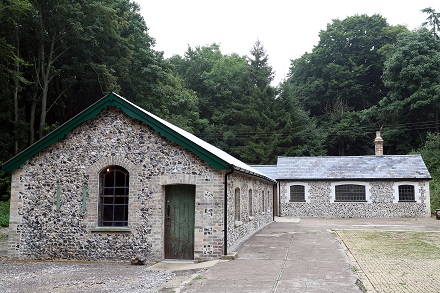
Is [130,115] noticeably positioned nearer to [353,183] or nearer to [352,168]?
[353,183]

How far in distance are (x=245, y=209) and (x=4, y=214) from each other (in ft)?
43.8

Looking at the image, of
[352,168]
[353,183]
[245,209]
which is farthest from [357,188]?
[245,209]

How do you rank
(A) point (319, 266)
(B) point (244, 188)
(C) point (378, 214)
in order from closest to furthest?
1. (A) point (319, 266)
2. (B) point (244, 188)
3. (C) point (378, 214)

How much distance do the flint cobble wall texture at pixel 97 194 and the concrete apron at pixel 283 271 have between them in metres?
1.31

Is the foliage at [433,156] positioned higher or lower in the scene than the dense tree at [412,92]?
lower

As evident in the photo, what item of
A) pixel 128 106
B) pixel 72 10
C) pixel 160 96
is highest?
pixel 72 10

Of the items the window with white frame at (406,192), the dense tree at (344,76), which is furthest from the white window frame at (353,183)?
the dense tree at (344,76)

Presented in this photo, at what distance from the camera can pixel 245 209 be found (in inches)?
588

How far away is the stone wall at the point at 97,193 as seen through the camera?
1093 centimetres

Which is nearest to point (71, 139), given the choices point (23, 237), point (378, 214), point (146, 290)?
point (23, 237)

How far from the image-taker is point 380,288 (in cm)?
757

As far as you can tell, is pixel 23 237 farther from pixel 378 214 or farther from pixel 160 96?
pixel 378 214

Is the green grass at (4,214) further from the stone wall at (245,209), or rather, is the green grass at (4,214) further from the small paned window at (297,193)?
the small paned window at (297,193)

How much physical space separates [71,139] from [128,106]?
206 centimetres
